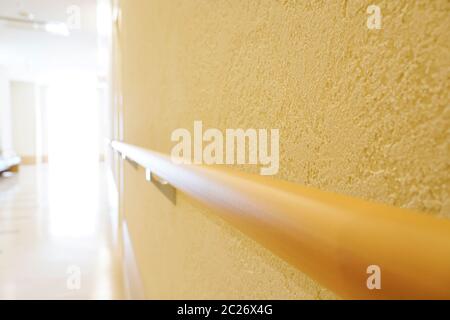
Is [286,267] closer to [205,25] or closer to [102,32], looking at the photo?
[205,25]

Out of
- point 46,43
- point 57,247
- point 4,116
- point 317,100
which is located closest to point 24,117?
point 4,116

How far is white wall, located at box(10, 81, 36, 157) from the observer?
434 inches

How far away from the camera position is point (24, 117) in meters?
11.1

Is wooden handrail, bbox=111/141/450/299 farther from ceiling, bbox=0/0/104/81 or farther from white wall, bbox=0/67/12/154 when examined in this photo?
white wall, bbox=0/67/12/154

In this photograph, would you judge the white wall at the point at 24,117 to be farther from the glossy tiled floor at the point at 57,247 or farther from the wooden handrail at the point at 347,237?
the wooden handrail at the point at 347,237

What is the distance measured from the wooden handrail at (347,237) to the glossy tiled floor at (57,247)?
1.93 metres

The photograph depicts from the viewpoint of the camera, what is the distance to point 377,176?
24 cm

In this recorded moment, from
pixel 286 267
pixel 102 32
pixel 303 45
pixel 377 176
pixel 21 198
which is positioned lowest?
pixel 21 198

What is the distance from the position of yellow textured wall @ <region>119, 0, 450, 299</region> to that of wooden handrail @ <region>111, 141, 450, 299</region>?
0.04 m

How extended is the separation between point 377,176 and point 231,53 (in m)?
0.30

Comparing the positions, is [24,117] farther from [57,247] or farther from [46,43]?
[57,247]

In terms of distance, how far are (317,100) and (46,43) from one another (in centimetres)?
811

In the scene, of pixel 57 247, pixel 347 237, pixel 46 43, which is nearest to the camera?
pixel 347 237

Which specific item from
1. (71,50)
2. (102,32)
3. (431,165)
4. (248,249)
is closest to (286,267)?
(248,249)
